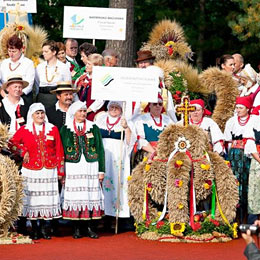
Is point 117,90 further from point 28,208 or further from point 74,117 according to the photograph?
Answer: point 28,208

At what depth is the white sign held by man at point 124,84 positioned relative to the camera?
1426 centimetres

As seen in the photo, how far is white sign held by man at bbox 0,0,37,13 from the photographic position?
54.3 feet

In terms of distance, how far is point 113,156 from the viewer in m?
14.6

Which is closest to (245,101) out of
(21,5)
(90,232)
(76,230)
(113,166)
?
(113,166)

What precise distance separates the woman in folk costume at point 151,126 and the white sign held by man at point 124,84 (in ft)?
0.90

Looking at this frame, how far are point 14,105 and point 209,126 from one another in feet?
8.76

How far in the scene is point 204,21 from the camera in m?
27.1

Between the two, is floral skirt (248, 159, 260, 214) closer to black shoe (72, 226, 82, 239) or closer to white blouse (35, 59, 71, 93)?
black shoe (72, 226, 82, 239)

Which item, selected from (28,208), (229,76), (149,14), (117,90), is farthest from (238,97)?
(149,14)

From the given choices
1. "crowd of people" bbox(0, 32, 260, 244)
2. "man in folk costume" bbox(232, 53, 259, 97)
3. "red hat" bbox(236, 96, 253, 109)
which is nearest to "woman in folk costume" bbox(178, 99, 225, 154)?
"crowd of people" bbox(0, 32, 260, 244)

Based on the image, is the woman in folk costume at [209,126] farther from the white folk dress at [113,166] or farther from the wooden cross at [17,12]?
the wooden cross at [17,12]

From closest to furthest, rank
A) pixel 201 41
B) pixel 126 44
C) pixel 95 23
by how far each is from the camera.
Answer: pixel 95 23
pixel 126 44
pixel 201 41

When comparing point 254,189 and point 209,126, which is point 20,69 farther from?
point 254,189

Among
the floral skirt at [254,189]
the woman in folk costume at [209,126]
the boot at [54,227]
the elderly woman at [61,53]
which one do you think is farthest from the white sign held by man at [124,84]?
the boot at [54,227]
